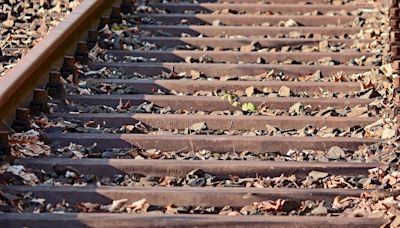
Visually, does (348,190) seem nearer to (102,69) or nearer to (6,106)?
(6,106)

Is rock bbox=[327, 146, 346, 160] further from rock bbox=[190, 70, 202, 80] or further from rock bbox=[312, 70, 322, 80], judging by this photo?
rock bbox=[190, 70, 202, 80]

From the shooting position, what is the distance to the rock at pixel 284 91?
7.48m

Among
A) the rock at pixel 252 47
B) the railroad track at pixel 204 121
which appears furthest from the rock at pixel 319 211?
the rock at pixel 252 47

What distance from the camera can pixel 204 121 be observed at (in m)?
6.89

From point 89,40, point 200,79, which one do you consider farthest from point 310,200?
point 89,40

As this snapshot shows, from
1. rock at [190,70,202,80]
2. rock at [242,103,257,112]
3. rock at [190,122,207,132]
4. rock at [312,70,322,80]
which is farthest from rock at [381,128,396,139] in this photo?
rock at [190,70,202,80]

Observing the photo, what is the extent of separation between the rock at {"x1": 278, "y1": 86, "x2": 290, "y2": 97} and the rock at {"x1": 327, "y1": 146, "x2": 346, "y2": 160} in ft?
3.82

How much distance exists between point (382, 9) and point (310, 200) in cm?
413

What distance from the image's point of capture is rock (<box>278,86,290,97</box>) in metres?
7.48

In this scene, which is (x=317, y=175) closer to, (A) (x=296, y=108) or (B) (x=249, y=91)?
(A) (x=296, y=108)

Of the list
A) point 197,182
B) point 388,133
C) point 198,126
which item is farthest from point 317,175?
point 198,126

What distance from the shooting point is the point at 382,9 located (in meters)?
9.44

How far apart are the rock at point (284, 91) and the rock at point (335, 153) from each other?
45.8 inches

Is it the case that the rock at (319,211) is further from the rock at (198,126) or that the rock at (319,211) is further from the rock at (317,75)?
the rock at (317,75)
